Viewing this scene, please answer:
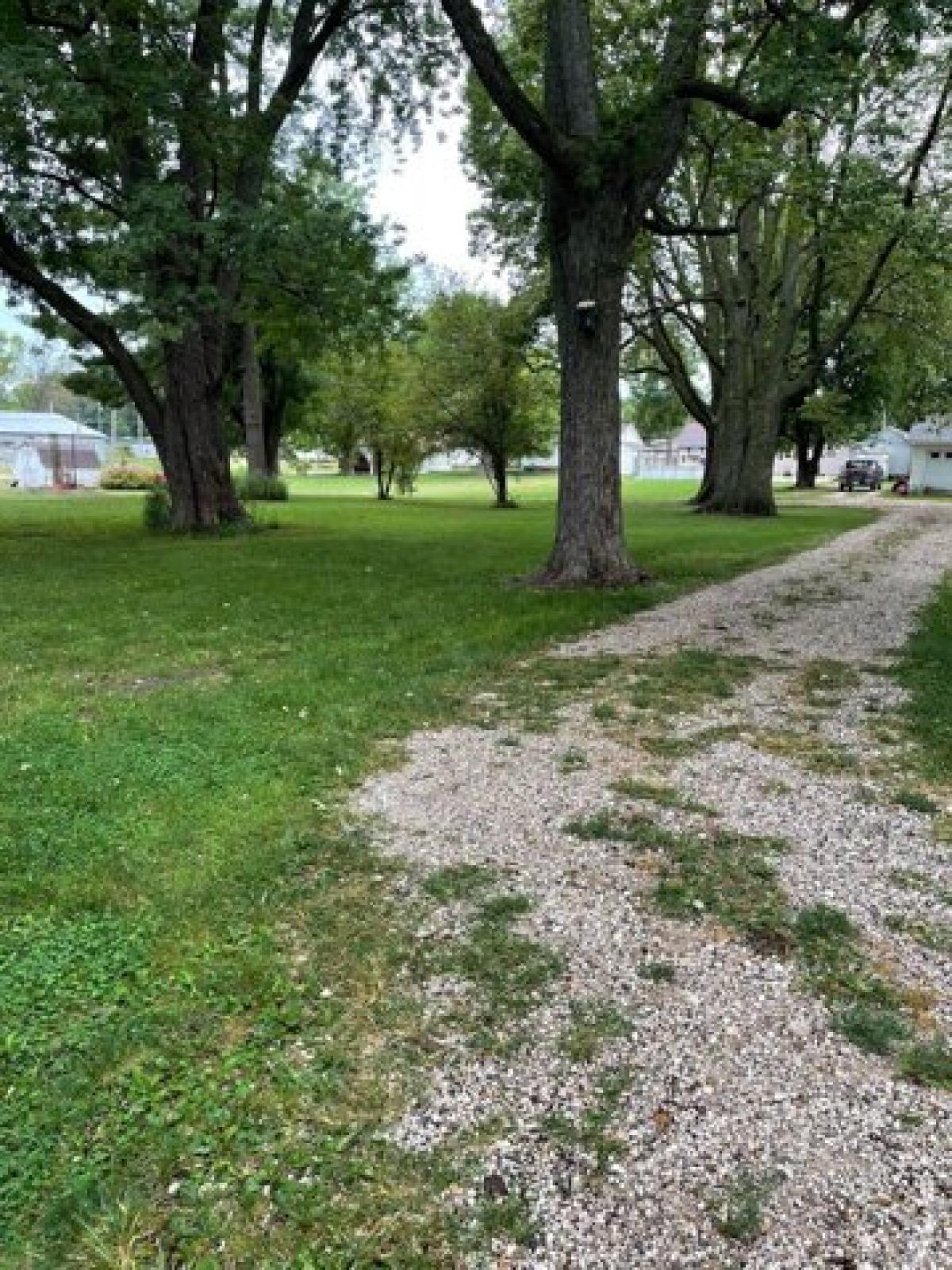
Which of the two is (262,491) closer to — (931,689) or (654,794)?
(931,689)

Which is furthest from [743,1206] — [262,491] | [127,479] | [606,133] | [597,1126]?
[127,479]

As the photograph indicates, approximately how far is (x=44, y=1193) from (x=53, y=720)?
3.23 metres

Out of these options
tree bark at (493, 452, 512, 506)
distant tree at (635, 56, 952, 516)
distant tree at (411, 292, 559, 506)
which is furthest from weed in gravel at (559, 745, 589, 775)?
tree bark at (493, 452, 512, 506)

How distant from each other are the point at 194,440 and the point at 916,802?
12820mm

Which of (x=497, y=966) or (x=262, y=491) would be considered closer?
(x=497, y=966)

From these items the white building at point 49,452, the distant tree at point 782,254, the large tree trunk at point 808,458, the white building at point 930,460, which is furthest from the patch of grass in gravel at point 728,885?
the large tree trunk at point 808,458

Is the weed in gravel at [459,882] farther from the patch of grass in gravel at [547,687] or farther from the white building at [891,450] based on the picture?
the white building at [891,450]

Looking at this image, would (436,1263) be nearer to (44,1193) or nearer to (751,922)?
(44,1193)

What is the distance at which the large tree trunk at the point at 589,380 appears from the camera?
8609 millimetres

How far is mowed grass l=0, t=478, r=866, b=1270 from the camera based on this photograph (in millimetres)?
1728

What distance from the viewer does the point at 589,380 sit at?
8797 millimetres

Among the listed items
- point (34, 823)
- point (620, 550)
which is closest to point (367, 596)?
point (620, 550)

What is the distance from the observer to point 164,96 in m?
9.57

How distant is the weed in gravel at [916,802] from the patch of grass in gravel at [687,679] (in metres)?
1.38
